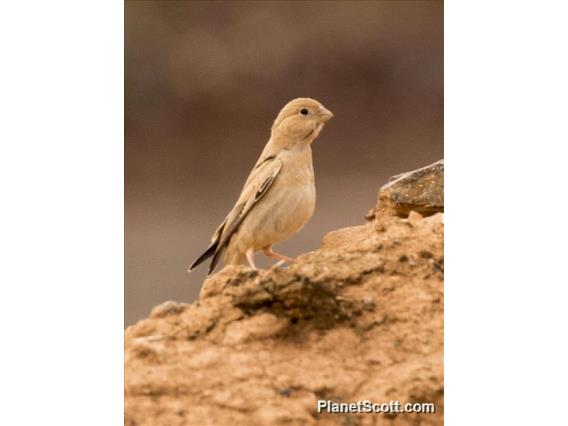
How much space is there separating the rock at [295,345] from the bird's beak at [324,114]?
114 centimetres

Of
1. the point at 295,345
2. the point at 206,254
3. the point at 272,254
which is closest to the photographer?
the point at 295,345

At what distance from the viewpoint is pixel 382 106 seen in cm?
855

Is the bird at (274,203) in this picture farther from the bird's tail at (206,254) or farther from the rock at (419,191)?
the rock at (419,191)

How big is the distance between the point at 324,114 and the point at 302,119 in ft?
0.53

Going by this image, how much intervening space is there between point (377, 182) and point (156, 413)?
238cm

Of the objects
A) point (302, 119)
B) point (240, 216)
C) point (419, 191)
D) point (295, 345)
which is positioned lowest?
point (295, 345)

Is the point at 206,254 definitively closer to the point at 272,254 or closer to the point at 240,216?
the point at 240,216

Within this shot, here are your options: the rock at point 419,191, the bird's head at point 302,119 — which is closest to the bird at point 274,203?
the bird's head at point 302,119

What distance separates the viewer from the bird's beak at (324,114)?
28.2 feet

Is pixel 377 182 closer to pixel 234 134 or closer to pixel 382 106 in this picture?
pixel 382 106

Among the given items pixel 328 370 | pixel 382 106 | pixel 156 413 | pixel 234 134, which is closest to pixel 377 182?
pixel 382 106

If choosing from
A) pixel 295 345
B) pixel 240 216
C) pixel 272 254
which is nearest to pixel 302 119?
pixel 240 216

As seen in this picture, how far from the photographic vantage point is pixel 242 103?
8.55 m
